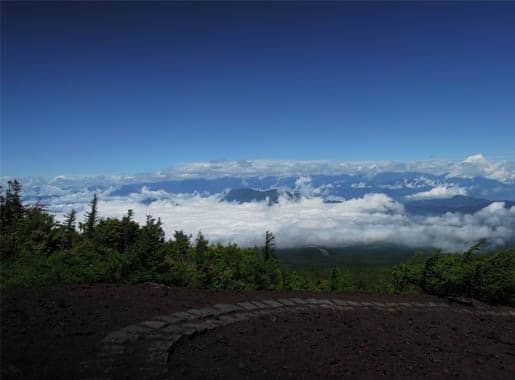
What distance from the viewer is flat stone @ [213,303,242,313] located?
348 inches

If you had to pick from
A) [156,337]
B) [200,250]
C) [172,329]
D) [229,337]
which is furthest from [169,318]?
[200,250]

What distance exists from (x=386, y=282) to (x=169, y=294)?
10146 millimetres

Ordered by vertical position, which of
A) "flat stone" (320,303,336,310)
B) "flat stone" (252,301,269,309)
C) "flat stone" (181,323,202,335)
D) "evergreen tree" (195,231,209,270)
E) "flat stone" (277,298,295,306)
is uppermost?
"evergreen tree" (195,231,209,270)

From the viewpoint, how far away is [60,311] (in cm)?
736

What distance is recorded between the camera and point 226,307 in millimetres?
9070

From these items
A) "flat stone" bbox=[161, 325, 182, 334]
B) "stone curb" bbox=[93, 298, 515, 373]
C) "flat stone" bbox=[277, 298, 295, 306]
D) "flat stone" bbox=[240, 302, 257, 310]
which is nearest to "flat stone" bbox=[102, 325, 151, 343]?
"stone curb" bbox=[93, 298, 515, 373]

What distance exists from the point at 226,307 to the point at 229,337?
6.29 feet

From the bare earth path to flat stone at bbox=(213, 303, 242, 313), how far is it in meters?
0.04

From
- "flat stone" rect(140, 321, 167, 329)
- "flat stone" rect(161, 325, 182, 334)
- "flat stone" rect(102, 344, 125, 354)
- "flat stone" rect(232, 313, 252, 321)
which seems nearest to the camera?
"flat stone" rect(102, 344, 125, 354)

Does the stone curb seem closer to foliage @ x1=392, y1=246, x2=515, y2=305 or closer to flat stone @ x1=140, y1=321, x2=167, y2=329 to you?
flat stone @ x1=140, y1=321, x2=167, y2=329

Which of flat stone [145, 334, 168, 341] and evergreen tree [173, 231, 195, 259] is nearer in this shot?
flat stone [145, 334, 168, 341]

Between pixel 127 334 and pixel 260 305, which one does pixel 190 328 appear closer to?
pixel 127 334

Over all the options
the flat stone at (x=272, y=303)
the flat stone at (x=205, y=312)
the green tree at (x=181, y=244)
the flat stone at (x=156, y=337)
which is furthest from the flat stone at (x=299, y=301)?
the green tree at (x=181, y=244)

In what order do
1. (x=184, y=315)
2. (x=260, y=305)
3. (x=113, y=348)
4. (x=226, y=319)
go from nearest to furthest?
(x=113, y=348) < (x=184, y=315) < (x=226, y=319) < (x=260, y=305)
